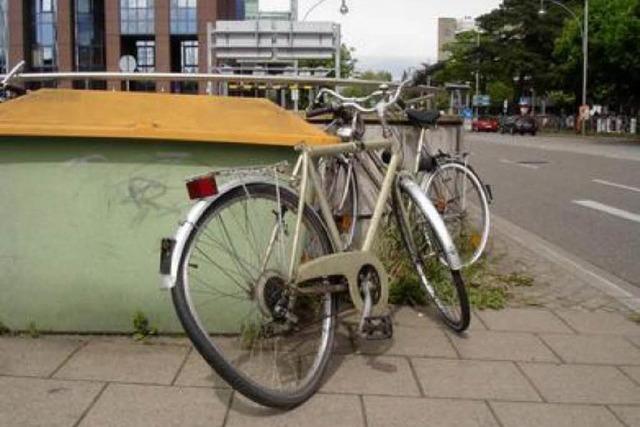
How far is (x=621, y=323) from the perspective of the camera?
214 inches

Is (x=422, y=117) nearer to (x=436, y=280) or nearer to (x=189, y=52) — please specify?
(x=436, y=280)

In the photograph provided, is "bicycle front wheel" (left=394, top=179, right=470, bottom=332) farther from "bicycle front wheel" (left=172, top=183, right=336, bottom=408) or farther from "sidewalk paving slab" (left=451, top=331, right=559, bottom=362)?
"bicycle front wheel" (left=172, top=183, right=336, bottom=408)

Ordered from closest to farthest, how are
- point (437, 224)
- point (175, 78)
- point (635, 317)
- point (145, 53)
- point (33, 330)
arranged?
1. point (33, 330)
2. point (437, 224)
3. point (175, 78)
4. point (635, 317)
5. point (145, 53)

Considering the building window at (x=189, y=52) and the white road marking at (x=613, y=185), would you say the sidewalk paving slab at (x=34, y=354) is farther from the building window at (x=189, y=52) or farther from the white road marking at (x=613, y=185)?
the building window at (x=189, y=52)

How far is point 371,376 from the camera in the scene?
4.16 metres

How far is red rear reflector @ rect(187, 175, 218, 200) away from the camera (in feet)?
11.8

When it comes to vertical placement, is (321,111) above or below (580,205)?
above

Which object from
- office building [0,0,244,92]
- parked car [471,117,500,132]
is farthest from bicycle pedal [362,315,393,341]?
parked car [471,117,500,132]

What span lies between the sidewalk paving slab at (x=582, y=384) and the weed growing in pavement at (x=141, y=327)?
6.48 feet

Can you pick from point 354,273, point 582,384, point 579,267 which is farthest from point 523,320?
point 579,267

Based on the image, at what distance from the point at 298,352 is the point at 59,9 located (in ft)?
236

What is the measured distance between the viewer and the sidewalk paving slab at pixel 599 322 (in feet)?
17.2

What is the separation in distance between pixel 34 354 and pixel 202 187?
1444mm

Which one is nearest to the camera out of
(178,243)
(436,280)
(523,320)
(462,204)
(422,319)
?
(178,243)
